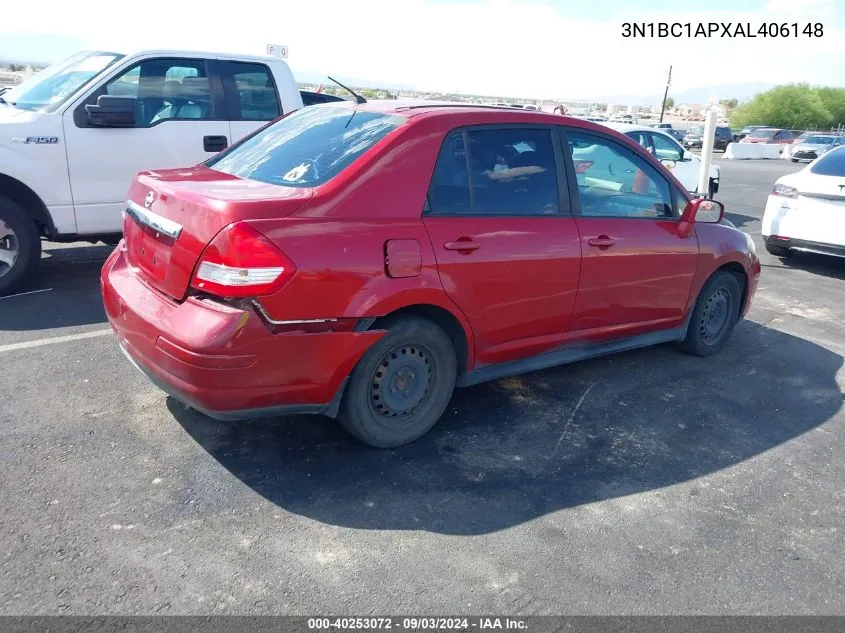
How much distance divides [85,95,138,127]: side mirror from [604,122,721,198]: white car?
25.7ft

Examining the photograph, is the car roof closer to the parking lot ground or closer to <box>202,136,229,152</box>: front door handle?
the parking lot ground

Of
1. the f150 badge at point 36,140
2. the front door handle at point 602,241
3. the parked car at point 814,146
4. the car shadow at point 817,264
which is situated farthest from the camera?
the parked car at point 814,146

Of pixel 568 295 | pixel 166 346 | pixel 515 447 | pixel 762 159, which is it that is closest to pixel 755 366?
pixel 568 295

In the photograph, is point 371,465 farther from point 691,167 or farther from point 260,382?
point 691,167

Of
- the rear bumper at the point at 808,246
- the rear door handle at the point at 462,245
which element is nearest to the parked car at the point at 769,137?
the rear bumper at the point at 808,246

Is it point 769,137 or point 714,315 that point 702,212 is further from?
point 769,137

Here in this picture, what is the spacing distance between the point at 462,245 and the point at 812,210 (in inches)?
257

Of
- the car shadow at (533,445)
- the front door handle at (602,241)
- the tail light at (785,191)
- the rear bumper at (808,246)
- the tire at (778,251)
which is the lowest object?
the tire at (778,251)

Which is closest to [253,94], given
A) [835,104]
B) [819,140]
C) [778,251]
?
[778,251]

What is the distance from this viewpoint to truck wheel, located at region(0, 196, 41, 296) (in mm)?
5980

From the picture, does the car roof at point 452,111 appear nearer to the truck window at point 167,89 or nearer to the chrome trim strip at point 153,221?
the chrome trim strip at point 153,221

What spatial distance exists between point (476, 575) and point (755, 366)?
357 centimetres

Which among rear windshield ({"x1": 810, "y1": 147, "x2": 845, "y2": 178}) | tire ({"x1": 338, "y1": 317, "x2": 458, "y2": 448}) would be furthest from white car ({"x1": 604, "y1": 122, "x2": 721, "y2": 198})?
→ tire ({"x1": 338, "y1": 317, "x2": 458, "y2": 448})

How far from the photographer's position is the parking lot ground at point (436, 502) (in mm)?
2873
